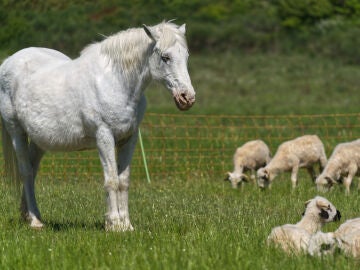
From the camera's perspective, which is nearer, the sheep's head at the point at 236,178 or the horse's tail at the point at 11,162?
the horse's tail at the point at 11,162

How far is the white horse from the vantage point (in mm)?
9352

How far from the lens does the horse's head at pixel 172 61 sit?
9.05 m

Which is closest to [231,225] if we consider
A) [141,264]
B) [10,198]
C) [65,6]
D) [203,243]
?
[203,243]

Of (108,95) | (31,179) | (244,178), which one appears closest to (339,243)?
(108,95)

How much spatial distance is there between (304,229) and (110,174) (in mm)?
2245

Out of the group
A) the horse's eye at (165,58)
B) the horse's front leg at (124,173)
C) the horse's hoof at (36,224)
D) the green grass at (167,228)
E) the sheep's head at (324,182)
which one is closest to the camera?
the green grass at (167,228)

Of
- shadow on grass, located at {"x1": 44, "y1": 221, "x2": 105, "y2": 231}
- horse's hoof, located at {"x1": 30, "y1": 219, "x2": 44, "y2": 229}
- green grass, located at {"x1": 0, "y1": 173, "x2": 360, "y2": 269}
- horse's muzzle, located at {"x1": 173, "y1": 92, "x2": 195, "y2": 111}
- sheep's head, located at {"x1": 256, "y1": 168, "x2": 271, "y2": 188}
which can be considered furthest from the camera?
sheep's head, located at {"x1": 256, "y1": 168, "x2": 271, "y2": 188}

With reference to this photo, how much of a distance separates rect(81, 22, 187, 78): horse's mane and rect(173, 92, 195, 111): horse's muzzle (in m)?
0.63

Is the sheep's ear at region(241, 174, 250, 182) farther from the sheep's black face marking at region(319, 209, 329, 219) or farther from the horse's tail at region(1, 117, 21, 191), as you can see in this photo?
the sheep's black face marking at region(319, 209, 329, 219)

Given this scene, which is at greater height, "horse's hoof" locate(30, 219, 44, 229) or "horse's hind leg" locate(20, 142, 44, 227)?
"horse's hind leg" locate(20, 142, 44, 227)

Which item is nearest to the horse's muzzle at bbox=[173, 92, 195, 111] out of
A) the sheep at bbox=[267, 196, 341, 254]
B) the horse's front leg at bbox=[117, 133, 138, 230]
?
the horse's front leg at bbox=[117, 133, 138, 230]

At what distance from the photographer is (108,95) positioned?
946 cm

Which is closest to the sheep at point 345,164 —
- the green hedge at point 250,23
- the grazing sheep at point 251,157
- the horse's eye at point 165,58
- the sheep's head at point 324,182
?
the sheep's head at point 324,182

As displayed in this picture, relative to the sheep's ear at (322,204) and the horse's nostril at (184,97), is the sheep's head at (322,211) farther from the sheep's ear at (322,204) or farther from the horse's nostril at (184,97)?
the horse's nostril at (184,97)
